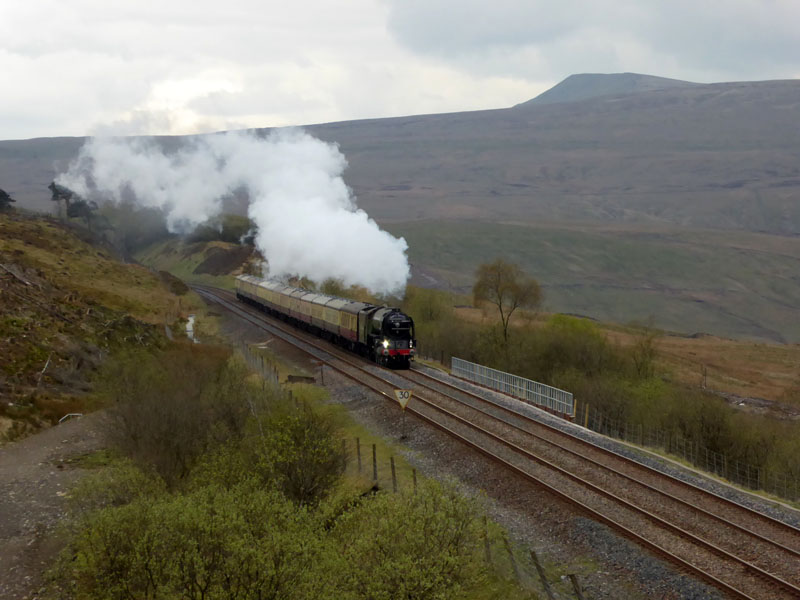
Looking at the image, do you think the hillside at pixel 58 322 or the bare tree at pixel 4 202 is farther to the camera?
the bare tree at pixel 4 202

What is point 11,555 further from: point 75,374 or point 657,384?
point 657,384

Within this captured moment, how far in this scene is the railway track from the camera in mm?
15758

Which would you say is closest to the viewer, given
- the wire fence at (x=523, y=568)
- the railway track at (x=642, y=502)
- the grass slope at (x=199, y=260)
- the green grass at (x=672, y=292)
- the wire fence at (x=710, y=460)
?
the wire fence at (x=523, y=568)

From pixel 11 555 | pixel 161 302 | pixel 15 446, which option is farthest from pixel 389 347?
pixel 161 302

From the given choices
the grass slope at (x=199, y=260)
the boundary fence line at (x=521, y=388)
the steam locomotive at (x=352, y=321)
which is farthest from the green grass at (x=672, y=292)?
the boundary fence line at (x=521, y=388)

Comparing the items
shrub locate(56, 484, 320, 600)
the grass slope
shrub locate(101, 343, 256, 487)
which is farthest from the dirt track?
the grass slope

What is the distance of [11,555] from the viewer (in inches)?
756

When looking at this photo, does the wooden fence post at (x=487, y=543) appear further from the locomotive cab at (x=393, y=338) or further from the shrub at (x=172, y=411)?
the locomotive cab at (x=393, y=338)

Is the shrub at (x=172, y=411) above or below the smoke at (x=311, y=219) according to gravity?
below

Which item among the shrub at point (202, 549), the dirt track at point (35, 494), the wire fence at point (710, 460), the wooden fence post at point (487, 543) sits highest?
the shrub at point (202, 549)

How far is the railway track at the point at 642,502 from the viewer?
15.8 metres

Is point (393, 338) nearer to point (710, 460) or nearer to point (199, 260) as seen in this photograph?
point (710, 460)

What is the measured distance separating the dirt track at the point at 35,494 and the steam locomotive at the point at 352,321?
16283 millimetres

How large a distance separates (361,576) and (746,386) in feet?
229
